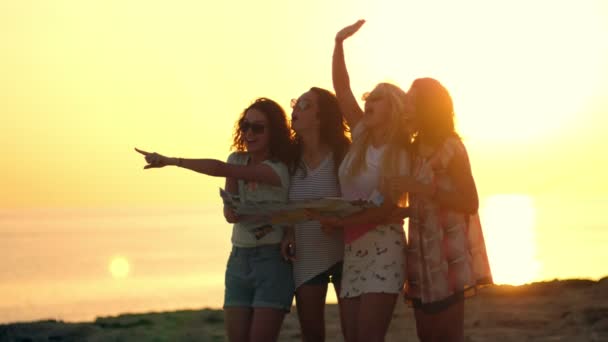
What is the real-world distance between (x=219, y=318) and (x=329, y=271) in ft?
15.2

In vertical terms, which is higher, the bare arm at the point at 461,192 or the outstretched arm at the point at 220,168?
the outstretched arm at the point at 220,168

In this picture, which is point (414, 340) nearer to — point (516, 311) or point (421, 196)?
point (516, 311)

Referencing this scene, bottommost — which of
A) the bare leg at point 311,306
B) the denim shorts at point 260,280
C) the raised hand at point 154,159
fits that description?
the bare leg at point 311,306

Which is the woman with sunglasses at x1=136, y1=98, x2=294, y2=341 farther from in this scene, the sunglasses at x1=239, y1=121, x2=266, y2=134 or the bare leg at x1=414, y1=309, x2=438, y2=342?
the bare leg at x1=414, y1=309, x2=438, y2=342

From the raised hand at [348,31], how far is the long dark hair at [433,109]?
1114 mm

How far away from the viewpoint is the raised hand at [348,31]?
9508 millimetres

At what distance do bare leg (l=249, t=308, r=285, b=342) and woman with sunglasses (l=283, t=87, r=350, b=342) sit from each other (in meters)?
0.20

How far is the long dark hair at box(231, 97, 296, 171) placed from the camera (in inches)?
368

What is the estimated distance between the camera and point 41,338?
41.9 feet

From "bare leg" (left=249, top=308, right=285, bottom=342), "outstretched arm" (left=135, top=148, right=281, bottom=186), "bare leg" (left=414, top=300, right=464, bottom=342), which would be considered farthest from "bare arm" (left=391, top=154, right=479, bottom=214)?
"bare leg" (left=249, top=308, right=285, bottom=342)

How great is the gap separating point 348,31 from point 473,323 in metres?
4.44

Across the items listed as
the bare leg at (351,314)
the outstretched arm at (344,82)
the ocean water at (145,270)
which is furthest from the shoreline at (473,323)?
the ocean water at (145,270)

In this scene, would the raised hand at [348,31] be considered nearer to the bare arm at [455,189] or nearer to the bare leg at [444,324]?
the bare arm at [455,189]

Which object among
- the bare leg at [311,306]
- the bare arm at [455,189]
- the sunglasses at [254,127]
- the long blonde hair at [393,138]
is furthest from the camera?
the sunglasses at [254,127]
